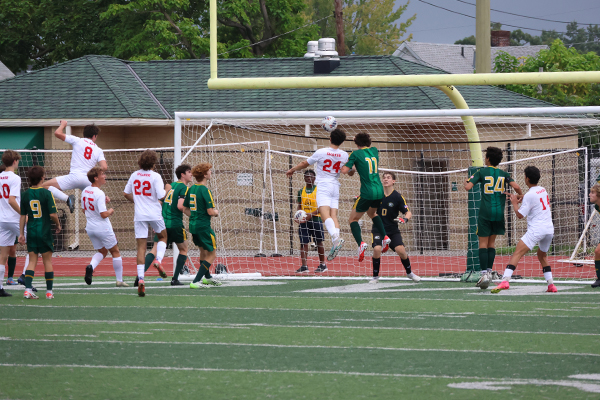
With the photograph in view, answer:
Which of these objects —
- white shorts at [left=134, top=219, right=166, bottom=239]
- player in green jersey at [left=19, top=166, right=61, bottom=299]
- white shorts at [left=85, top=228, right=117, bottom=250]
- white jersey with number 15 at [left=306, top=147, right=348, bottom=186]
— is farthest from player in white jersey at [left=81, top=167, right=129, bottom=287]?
white jersey with number 15 at [left=306, top=147, right=348, bottom=186]

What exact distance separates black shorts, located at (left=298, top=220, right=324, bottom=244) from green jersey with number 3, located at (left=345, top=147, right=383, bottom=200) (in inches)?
151

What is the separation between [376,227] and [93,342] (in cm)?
566

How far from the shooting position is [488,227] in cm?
1106

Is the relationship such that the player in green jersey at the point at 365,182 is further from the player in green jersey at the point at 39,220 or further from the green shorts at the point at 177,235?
the player in green jersey at the point at 39,220

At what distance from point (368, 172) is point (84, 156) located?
438 centimetres

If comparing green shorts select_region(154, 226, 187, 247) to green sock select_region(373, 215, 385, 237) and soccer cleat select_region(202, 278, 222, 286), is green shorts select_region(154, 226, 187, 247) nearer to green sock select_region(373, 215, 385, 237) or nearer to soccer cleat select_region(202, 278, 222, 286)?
soccer cleat select_region(202, 278, 222, 286)

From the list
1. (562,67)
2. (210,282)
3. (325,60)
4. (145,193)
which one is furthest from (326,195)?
→ (562,67)

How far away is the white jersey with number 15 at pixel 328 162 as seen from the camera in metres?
11.5

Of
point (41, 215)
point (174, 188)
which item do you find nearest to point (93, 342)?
point (41, 215)

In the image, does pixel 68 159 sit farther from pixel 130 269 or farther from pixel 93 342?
pixel 93 342

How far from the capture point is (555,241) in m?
19.5

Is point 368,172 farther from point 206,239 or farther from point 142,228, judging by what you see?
point 142,228

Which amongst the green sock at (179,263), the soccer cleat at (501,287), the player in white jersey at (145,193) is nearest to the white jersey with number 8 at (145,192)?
the player in white jersey at (145,193)

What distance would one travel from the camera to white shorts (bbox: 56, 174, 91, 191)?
38.5 feet
